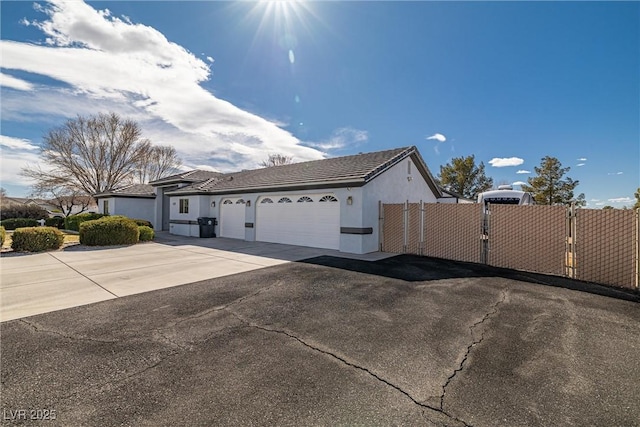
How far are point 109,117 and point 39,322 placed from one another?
1394 inches

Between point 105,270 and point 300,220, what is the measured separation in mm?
7838

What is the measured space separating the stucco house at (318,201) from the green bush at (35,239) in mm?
7068

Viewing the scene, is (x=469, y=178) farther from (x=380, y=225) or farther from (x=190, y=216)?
(x=190, y=216)

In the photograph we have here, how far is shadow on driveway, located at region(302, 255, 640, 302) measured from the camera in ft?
21.6

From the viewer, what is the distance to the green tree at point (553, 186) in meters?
25.0

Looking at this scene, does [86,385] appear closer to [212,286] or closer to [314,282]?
[212,286]

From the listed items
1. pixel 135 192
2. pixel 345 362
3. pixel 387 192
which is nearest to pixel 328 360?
pixel 345 362

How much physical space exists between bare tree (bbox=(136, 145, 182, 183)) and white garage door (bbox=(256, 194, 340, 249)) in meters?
29.6

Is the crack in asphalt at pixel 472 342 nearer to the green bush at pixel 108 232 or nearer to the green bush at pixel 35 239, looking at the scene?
the green bush at pixel 108 232

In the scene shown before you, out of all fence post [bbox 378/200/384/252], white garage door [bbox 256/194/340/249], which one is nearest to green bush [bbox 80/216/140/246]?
white garage door [bbox 256/194/340/249]

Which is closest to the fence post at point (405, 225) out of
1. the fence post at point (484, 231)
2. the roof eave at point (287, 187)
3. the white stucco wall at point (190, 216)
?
the roof eave at point (287, 187)

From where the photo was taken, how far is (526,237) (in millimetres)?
8547

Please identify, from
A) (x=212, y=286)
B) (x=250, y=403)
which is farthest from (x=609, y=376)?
(x=212, y=286)

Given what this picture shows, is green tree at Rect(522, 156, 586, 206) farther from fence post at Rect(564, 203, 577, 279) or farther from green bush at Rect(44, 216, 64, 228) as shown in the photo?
green bush at Rect(44, 216, 64, 228)
